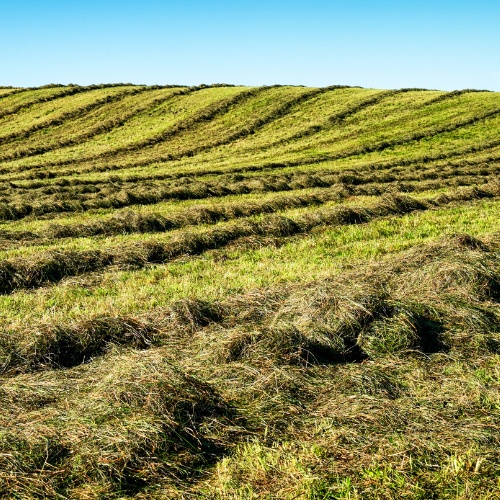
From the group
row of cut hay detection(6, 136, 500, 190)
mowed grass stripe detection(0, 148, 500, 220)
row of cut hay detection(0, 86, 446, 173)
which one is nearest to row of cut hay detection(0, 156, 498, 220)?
Answer: mowed grass stripe detection(0, 148, 500, 220)

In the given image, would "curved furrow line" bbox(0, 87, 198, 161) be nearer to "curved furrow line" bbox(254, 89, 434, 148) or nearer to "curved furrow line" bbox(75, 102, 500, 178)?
"curved furrow line" bbox(75, 102, 500, 178)

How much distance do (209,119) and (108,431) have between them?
38.7 metres

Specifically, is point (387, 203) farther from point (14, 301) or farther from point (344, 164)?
point (344, 164)

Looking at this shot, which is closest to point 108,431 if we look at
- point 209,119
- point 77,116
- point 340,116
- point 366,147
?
point 366,147

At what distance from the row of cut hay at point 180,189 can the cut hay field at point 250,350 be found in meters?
0.19

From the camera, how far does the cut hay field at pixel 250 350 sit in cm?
337

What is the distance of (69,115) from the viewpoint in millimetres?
40031

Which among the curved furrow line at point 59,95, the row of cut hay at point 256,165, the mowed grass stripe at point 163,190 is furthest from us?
the curved furrow line at point 59,95

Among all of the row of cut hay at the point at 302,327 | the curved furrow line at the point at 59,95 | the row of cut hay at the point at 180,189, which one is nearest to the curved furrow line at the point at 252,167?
the row of cut hay at the point at 180,189

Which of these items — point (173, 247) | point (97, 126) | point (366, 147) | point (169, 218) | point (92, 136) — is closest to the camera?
point (173, 247)

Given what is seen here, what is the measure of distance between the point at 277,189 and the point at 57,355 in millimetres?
14659

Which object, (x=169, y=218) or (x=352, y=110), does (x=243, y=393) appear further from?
(x=352, y=110)

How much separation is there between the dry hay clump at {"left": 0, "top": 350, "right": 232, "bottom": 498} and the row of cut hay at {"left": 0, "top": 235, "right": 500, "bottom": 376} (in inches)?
30.1

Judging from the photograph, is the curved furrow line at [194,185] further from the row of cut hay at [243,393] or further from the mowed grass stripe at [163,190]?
the row of cut hay at [243,393]
